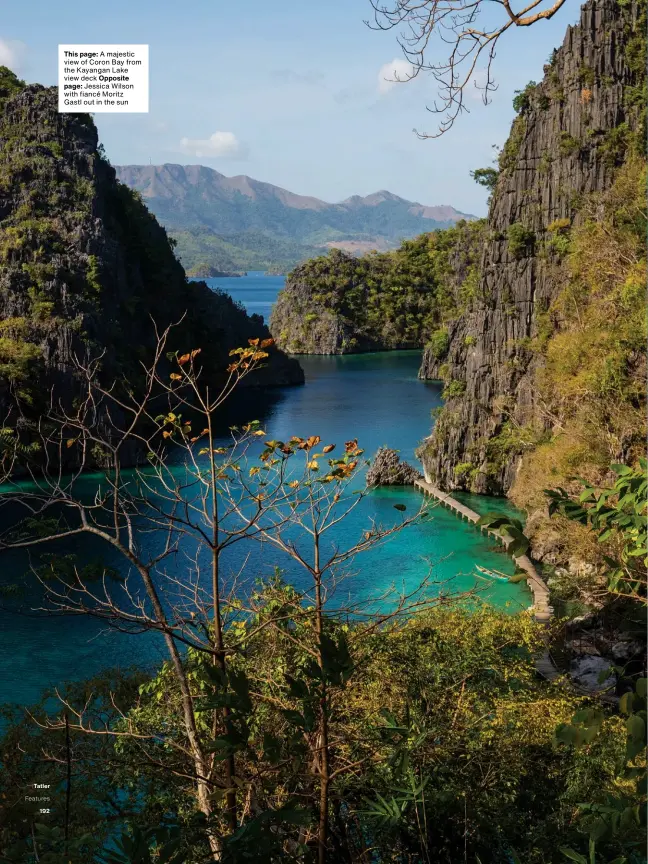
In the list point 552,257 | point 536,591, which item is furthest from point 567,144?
point 536,591

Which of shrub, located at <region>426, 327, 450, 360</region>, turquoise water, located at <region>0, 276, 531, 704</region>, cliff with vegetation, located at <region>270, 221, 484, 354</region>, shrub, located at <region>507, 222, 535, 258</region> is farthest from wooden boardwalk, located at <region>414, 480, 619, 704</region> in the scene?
cliff with vegetation, located at <region>270, 221, 484, 354</region>

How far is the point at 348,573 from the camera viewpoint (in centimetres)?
823

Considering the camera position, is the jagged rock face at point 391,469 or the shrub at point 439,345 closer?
the jagged rock face at point 391,469

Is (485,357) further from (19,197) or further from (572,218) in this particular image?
(19,197)

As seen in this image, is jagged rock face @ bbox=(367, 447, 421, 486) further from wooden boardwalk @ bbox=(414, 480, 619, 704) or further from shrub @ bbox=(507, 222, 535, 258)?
shrub @ bbox=(507, 222, 535, 258)

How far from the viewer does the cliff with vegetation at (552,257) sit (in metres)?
30.1

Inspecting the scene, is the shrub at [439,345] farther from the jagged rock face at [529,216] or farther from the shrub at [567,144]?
the shrub at [567,144]

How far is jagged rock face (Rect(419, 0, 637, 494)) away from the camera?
1393 inches

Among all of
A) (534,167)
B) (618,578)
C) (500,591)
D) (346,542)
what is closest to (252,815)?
(618,578)

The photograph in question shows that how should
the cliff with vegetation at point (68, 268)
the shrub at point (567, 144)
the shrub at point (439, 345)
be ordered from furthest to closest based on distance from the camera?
1. the shrub at point (439, 345)
2. the cliff with vegetation at point (68, 268)
3. the shrub at point (567, 144)

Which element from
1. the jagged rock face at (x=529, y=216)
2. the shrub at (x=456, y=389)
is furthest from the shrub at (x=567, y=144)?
the shrub at (x=456, y=389)

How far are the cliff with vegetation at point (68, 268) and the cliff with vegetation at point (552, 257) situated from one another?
18295 millimetres

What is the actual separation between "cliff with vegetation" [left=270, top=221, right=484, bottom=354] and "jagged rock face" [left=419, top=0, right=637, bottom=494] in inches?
1977

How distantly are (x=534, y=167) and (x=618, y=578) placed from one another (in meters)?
36.4
